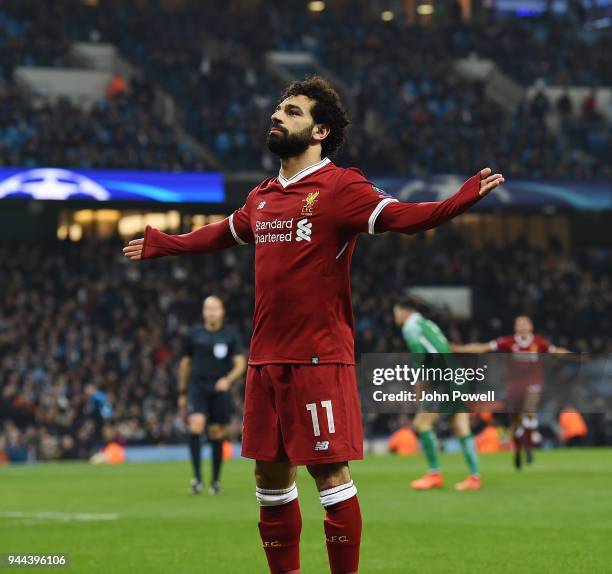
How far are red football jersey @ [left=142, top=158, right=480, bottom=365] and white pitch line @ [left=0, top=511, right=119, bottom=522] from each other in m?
6.45

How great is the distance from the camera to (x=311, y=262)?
5992 mm

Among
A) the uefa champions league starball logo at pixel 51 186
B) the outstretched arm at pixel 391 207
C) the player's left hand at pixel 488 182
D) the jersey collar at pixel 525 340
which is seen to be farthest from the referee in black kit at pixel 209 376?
Result: the uefa champions league starball logo at pixel 51 186

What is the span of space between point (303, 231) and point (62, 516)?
7.15 metres

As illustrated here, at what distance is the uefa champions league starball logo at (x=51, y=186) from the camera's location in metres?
29.4

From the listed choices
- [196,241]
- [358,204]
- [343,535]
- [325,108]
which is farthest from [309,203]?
[343,535]

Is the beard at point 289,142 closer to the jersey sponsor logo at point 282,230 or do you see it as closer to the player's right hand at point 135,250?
the jersey sponsor logo at point 282,230

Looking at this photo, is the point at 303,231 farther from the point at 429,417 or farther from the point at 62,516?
the point at 429,417

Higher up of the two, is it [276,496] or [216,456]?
[276,496]

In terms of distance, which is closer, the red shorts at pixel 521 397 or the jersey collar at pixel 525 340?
the red shorts at pixel 521 397

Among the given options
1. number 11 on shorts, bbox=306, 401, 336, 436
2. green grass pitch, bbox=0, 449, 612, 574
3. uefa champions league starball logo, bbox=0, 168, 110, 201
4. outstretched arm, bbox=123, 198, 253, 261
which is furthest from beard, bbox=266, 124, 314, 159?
uefa champions league starball logo, bbox=0, 168, 110, 201

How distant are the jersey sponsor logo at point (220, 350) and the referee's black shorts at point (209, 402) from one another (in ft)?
1.16

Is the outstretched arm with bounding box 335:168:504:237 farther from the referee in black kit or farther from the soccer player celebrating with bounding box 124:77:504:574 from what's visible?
the referee in black kit

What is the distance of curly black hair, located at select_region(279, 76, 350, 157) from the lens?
6.23 m

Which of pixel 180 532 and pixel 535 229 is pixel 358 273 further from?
pixel 180 532
